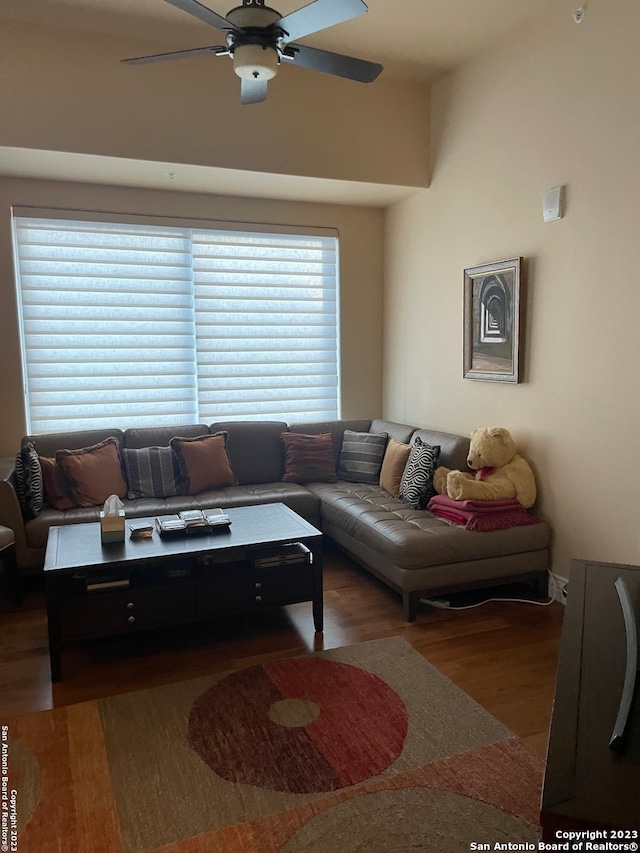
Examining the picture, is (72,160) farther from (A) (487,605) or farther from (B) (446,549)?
(A) (487,605)

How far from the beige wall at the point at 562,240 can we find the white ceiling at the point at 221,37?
190 millimetres

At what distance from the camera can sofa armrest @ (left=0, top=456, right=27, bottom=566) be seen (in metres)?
3.35

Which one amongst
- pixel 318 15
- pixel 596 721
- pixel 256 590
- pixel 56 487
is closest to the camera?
pixel 596 721

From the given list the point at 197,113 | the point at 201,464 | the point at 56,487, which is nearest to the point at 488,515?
the point at 201,464

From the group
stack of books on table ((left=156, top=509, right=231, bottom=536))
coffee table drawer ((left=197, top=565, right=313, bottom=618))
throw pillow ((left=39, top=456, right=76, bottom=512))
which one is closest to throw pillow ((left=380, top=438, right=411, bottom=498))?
coffee table drawer ((left=197, top=565, right=313, bottom=618))

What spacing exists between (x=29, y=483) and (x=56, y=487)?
185 millimetres

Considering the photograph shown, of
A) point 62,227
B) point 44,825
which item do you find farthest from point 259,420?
point 44,825

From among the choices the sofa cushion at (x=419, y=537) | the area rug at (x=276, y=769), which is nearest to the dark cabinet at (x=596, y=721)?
the area rug at (x=276, y=769)

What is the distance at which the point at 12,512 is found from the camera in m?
3.38

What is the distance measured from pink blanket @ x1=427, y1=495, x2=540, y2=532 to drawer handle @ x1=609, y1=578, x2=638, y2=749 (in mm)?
1646

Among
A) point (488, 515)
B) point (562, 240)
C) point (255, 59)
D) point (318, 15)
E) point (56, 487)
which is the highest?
point (318, 15)

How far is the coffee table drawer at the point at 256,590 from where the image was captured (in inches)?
113

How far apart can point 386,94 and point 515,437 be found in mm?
2569

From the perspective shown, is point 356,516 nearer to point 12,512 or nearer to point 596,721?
point 12,512
